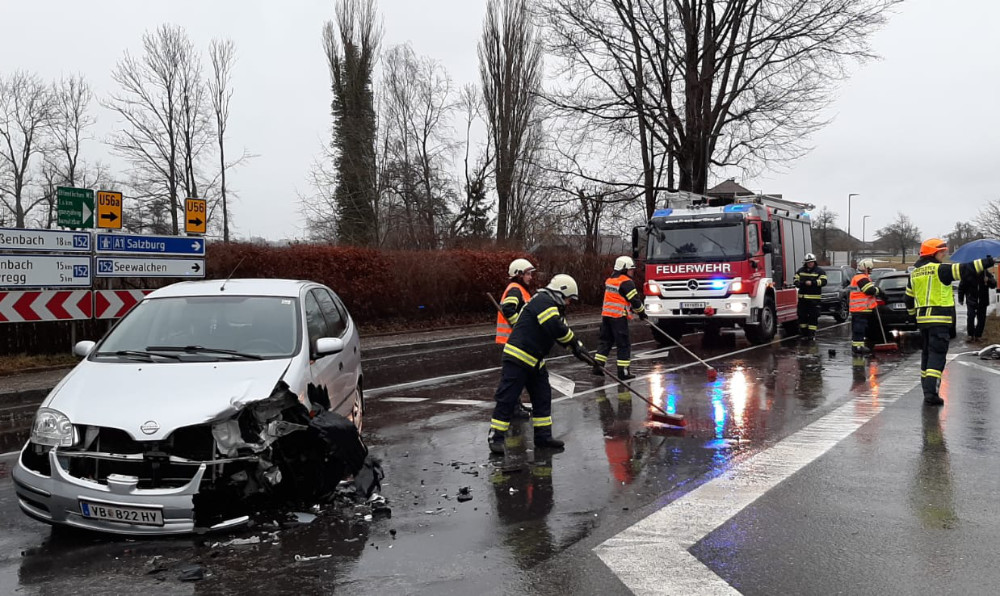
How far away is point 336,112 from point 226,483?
32052 millimetres

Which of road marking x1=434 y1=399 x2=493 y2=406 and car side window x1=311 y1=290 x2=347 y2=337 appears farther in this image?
road marking x1=434 y1=399 x2=493 y2=406

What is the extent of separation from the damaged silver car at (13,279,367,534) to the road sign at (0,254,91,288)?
7.81 metres

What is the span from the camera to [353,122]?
33.2 metres

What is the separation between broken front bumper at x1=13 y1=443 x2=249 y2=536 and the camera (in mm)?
4422

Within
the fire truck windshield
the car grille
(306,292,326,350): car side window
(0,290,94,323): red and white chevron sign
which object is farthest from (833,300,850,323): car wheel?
the car grille

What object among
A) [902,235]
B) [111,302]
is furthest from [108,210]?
[902,235]

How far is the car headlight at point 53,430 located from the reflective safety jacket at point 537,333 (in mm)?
3633

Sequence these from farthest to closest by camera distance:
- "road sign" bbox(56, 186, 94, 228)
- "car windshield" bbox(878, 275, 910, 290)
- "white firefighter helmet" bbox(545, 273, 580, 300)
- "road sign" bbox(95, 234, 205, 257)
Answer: "car windshield" bbox(878, 275, 910, 290) < "road sign" bbox(95, 234, 205, 257) < "road sign" bbox(56, 186, 94, 228) < "white firefighter helmet" bbox(545, 273, 580, 300)

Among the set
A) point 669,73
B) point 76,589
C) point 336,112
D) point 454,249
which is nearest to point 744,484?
point 76,589

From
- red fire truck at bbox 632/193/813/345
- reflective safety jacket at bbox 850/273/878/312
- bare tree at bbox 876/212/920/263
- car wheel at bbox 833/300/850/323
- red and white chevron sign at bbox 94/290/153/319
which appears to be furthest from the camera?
bare tree at bbox 876/212/920/263

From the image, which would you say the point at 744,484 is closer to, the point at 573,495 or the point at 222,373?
the point at 573,495

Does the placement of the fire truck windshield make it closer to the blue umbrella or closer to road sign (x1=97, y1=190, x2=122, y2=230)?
the blue umbrella

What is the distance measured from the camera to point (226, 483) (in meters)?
4.55

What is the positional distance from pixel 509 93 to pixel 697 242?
21363 mm
